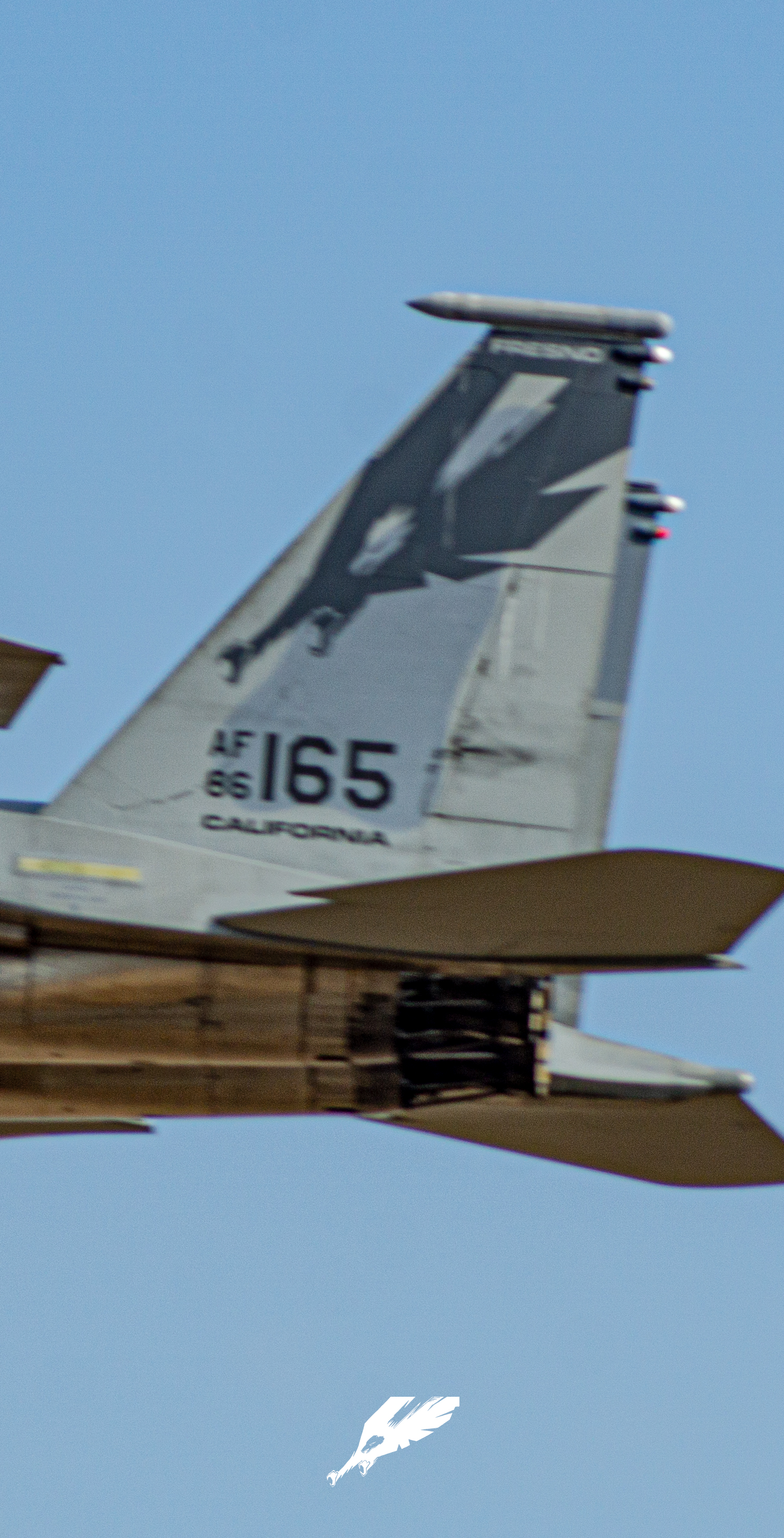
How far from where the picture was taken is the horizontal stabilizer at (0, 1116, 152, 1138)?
41.0 ft

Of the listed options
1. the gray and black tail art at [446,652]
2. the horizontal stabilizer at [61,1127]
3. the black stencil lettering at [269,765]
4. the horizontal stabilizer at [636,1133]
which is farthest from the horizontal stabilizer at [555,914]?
the horizontal stabilizer at [61,1127]

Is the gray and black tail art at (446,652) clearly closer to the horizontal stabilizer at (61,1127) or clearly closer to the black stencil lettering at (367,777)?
the black stencil lettering at (367,777)

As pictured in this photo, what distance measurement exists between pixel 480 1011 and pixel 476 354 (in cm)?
394

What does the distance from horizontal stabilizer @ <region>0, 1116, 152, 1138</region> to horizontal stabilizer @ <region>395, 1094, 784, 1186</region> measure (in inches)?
80.4

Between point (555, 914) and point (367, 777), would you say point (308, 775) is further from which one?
point (555, 914)

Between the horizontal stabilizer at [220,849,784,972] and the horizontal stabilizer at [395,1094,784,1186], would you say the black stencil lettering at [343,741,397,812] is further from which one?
the horizontal stabilizer at [395,1094,784,1186]

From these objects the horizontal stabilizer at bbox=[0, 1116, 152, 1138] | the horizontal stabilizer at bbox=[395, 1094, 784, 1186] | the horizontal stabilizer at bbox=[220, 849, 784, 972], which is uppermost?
the horizontal stabilizer at bbox=[220, 849, 784, 972]

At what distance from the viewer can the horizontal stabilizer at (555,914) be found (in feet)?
29.7

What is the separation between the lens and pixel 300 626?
11031mm

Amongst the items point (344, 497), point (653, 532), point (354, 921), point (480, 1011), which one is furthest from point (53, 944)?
point (653, 532)

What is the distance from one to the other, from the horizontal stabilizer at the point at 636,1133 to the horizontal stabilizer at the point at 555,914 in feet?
3.78

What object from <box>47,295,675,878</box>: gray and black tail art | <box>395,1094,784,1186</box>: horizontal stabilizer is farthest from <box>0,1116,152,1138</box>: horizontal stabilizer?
<box>47,295,675,878</box>: gray and black tail art

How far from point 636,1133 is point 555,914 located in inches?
87.2

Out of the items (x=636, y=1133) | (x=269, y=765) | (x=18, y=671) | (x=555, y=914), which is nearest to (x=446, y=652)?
(x=269, y=765)
